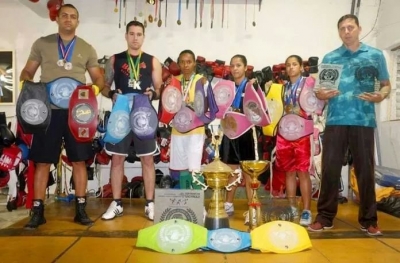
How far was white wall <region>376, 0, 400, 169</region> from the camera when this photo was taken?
16.9 feet

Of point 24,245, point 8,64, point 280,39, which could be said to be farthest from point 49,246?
point 280,39

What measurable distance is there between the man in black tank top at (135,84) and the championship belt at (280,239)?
119 centimetres

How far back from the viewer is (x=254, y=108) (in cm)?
324

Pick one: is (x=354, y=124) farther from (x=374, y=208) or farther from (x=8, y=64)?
(x=8, y=64)

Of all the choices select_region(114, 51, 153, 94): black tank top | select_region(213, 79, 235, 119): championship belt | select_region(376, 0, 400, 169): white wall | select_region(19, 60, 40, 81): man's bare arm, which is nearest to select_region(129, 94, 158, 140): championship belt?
select_region(114, 51, 153, 94): black tank top

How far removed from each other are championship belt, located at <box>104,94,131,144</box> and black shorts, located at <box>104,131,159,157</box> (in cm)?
4

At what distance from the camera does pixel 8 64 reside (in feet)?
18.0

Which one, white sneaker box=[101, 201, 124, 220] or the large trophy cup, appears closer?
the large trophy cup

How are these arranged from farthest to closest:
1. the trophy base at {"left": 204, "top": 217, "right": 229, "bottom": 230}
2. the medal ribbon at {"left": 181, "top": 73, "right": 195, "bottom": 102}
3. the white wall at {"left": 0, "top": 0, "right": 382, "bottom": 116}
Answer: the white wall at {"left": 0, "top": 0, "right": 382, "bottom": 116}, the medal ribbon at {"left": 181, "top": 73, "right": 195, "bottom": 102}, the trophy base at {"left": 204, "top": 217, "right": 229, "bottom": 230}

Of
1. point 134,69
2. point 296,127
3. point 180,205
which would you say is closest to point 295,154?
point 296,127

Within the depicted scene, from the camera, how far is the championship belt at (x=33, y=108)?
2.99 meters

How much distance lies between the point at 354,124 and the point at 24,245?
2264 millimetres

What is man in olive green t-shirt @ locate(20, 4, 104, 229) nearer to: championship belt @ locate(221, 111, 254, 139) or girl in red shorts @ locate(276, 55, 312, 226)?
championship belt @ locate(221, 111, 254, 139)

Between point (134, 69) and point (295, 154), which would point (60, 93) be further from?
point (295, 154)
